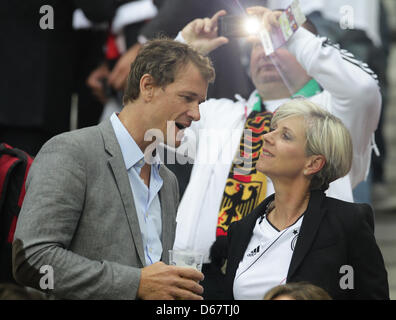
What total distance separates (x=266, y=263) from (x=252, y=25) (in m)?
1.13

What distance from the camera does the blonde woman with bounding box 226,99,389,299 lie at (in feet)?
8.39

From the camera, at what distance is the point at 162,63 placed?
2.62 m

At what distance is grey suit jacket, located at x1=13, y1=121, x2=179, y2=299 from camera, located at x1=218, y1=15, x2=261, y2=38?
95cm

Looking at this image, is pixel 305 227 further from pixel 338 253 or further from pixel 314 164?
pixel 314 164

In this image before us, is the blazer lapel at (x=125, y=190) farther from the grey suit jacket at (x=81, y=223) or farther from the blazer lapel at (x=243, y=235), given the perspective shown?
the blazer lapel at (x=243, y=235)

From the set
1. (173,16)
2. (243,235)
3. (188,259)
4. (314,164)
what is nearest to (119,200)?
(188,259)

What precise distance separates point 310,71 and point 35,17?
1.39 m

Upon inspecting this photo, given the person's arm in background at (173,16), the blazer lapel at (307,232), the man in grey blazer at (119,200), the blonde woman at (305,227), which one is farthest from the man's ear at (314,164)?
the person's arm in background at (173,16)

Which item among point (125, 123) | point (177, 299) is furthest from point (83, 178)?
point (177, 299)

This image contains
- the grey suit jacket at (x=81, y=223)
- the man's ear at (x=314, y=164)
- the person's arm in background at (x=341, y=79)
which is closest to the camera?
the grey suit jacket at (x=81, y=223)

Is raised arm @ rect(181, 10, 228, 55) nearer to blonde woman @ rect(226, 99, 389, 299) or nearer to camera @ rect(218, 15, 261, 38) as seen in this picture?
camera @ rect(218, 15, 261, 38)

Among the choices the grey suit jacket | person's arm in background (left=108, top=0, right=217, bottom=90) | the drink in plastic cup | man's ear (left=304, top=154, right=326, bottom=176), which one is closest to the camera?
the grey suit jacket

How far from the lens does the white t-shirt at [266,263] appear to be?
2617mm

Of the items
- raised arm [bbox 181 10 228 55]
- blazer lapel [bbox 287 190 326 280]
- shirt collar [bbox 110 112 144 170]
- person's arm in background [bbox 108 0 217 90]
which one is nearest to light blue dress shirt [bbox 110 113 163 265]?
shirt collar [bbox 110 112 144 170]
